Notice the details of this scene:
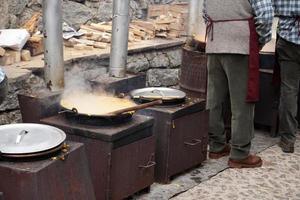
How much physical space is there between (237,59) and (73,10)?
347cm

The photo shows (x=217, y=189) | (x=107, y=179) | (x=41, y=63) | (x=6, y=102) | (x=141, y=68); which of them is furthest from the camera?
(x=141, y=68)

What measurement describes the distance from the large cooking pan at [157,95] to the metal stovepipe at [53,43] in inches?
28.3

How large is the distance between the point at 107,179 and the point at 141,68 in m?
3.38

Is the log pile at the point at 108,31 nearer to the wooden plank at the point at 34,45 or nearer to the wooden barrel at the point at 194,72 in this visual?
the wooden plank at the point at 34,45

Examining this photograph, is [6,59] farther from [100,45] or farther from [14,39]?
[100,45]

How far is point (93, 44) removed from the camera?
262 inches

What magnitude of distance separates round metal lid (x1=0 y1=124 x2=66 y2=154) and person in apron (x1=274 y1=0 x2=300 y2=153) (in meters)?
3.04

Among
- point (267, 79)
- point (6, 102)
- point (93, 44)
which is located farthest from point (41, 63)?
point (267, 79)

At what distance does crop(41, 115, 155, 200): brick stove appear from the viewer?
3.85 m

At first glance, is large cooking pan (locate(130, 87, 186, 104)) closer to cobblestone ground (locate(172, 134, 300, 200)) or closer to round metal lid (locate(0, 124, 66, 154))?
cobblestone ground (locate(172, 134, 300, 200))

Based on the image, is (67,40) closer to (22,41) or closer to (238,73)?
(22,41)

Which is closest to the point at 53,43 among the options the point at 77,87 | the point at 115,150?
the point at 77,87

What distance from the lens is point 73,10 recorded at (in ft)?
24.6

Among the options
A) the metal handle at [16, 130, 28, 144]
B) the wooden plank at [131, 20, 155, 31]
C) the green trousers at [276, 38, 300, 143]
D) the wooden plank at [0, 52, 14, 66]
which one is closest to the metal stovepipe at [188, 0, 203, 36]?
the wooden plank at [131, 20, 155, 31]
